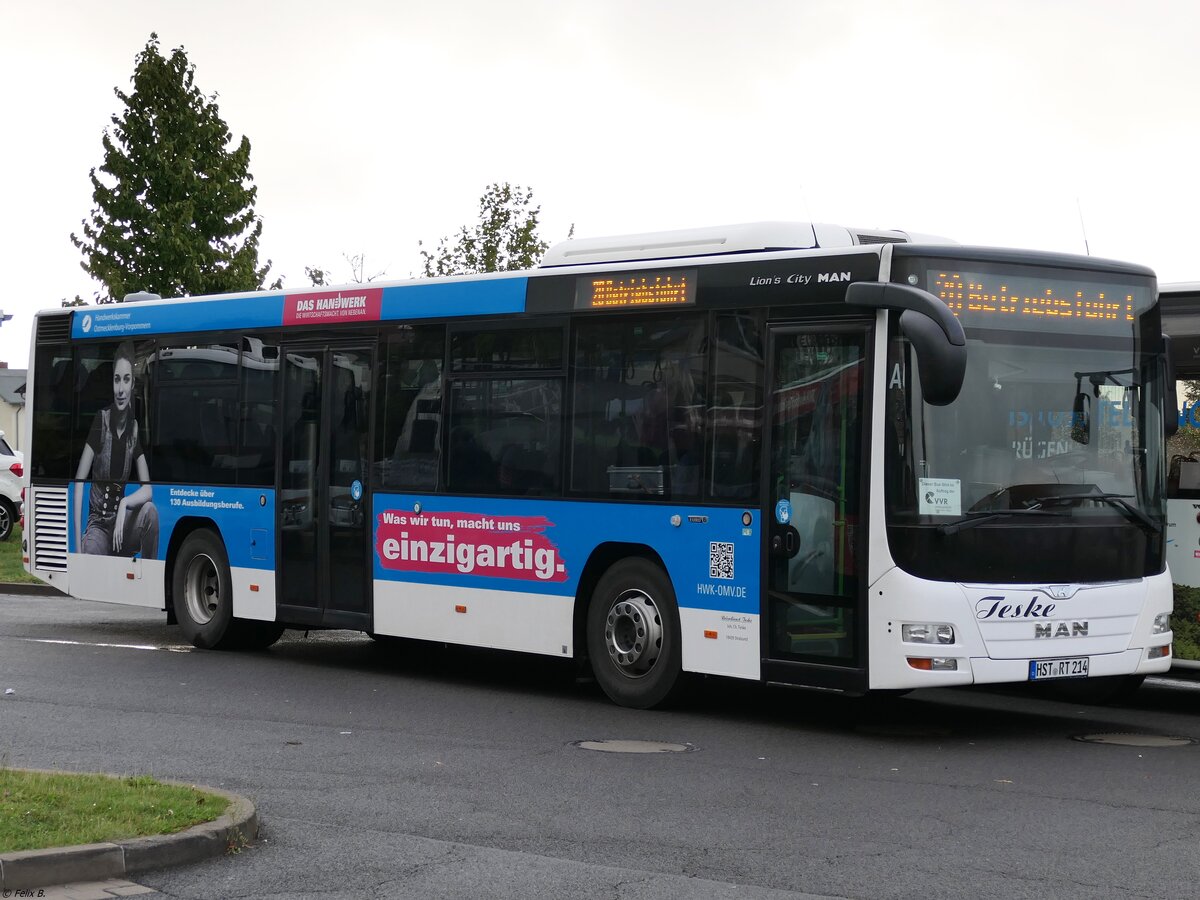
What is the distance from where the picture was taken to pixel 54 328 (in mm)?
Result: 17906

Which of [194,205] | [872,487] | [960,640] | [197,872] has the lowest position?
[197,872]

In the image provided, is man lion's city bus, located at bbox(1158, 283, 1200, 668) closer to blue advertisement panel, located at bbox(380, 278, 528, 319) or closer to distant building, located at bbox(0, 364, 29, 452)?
blue advertisement panel, located at bbox(380, 278, 528, 319)

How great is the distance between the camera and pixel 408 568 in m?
13.9

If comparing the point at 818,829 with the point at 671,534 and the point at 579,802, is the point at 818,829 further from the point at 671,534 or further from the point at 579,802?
the point at 671,534

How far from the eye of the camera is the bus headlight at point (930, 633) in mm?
10484

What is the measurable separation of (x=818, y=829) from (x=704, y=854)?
814 mm

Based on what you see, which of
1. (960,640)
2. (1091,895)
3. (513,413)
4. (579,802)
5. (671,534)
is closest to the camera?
(1091,895)

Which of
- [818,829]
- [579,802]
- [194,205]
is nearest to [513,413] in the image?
[579,802]

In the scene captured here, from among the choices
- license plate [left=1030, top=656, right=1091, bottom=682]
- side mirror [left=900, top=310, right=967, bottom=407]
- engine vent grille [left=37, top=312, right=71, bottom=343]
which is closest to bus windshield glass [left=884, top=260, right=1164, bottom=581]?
side mirror [left=900, top=310, right=967, bottom=407]

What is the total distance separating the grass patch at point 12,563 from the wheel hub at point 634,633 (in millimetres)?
10849

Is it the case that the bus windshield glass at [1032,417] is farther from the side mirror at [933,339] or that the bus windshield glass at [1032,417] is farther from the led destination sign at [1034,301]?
the side mirror at [933,339]

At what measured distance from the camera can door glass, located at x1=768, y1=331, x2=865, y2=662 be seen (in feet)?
35.6

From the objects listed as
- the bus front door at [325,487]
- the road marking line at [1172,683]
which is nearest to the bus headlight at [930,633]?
the road marking line at [1172,683]

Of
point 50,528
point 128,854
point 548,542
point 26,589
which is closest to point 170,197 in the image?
point 26,589
